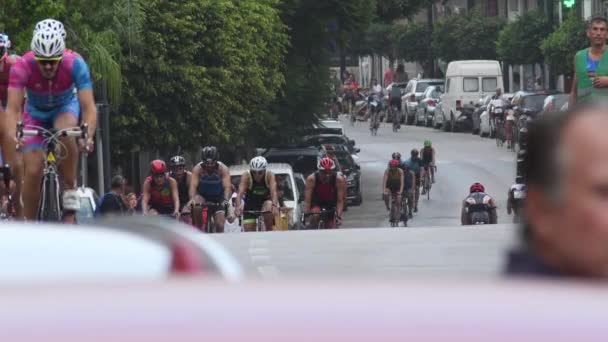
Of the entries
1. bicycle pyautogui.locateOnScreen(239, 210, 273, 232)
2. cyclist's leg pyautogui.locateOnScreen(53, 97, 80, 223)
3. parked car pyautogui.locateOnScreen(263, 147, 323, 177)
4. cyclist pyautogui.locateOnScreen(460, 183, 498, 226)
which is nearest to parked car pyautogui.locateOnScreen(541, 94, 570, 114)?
cyclist pyautogui.locateOnScreen(460, 183, 498, 226)

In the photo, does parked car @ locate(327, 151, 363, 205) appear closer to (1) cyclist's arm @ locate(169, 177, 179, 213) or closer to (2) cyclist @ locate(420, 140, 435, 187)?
(2) cyclist @ locate(420, 140, 435, 187)

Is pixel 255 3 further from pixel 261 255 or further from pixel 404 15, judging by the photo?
pixel 261 255

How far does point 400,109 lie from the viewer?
8362 centimetres

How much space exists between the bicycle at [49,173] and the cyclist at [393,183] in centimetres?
2802

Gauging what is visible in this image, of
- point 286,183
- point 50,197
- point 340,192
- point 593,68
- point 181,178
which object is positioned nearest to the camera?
point 50,197

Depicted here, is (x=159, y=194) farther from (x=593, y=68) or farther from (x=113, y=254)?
(x=113, y=254)

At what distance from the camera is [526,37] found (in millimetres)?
70375

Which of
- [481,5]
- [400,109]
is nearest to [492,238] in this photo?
[400,109]

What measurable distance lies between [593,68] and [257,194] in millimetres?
11207

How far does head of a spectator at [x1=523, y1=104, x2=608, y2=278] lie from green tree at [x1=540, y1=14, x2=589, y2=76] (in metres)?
53.6

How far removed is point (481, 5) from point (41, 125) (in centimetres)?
8164

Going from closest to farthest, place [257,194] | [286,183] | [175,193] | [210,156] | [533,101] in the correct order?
[175,193], [210,156], [257,194], [286,183], [533,101]

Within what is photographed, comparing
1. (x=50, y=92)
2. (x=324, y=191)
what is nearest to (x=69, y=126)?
(x=50, y=92)

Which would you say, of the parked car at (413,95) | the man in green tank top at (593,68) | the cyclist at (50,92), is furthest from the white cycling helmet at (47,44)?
the parked car at (413,95)
